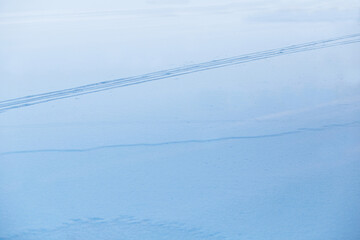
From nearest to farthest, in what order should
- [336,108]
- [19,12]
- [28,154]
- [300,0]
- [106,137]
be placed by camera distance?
[28,154] < [106,137] < [336,108] < [19,12] < [300,0]

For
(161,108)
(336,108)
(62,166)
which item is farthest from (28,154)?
(336,108)

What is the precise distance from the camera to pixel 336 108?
3.32 meters

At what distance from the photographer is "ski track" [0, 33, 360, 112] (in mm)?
3775

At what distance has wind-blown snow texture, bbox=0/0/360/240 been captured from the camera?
6.84ft

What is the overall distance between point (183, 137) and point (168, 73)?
5.45 feet

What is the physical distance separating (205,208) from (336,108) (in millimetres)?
1832

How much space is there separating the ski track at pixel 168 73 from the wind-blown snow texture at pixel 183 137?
2 centimetres

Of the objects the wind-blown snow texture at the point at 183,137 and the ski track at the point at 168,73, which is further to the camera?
the ski track at the point at 168,73

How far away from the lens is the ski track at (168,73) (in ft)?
12.4

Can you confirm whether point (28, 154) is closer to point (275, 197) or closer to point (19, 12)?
point (275, 197)

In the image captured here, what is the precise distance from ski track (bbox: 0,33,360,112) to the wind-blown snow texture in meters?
0.02

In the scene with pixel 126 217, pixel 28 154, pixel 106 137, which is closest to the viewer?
pixel 126 217

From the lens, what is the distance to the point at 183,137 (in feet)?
9.64

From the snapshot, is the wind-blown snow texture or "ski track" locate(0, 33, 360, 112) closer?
the wind-blown snow texture
